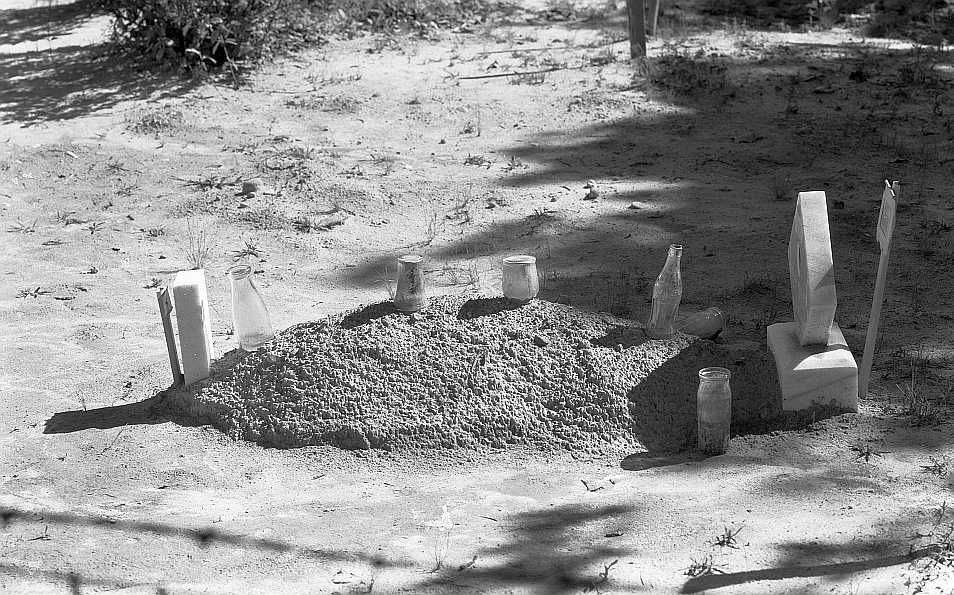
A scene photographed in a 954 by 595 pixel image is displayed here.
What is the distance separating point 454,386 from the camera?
4.18 meters

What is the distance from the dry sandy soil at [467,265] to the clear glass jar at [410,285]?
693 millimetres

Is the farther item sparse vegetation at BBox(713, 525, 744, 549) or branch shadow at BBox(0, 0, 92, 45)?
branch shadow at BBox(0, 0, 92, 45)

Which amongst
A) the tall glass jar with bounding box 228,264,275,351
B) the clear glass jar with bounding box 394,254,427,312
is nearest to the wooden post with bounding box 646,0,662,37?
the clear glass jar with bounding box 394,254,427,312

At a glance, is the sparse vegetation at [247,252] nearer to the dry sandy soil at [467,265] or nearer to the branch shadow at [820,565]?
the dry sandy soil at [467,265]

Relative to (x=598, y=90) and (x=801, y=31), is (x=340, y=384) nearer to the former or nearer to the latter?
(x=598, y=90)

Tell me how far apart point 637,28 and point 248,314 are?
5.99 metres

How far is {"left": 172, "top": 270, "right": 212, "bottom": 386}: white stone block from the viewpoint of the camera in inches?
170

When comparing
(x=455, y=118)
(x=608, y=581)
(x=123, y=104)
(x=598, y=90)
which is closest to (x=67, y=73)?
(x=123, y=104)

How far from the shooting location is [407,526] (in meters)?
3.59

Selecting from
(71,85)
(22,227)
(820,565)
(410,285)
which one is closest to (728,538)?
(820,565)

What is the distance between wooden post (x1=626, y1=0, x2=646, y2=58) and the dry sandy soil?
0.28 m

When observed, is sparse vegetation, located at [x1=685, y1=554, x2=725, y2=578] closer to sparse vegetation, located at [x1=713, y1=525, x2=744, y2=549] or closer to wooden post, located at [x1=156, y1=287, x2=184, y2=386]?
sparse vegetation, located at [x1=713, y1=525, x2=744, y2=549]

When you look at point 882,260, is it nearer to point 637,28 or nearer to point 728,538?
point 728,538

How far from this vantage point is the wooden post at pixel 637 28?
30.1ft
